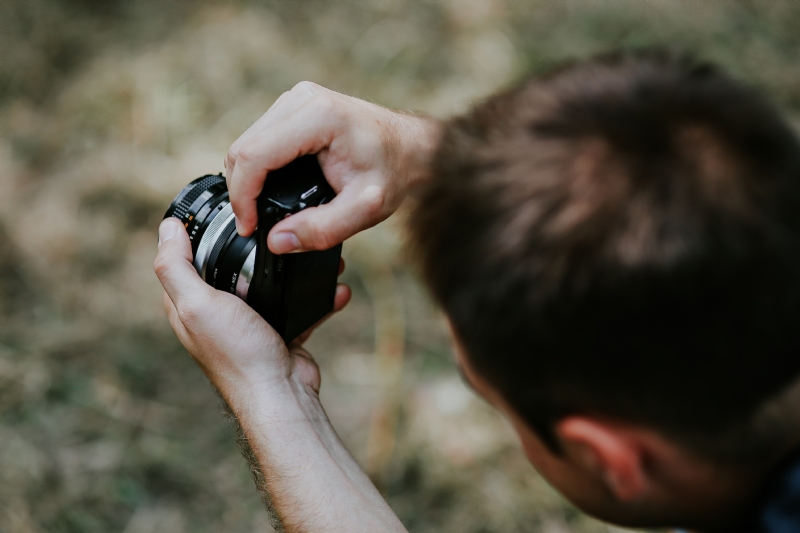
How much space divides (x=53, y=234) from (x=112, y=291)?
1.13 ft

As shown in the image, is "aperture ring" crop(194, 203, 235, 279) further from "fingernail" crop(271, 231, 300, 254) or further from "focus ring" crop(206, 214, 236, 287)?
"fingernail" crop(271, 231, 300, 254)

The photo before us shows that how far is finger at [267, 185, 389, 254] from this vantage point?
1.07 meters

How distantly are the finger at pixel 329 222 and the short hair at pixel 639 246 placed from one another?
14.5 inches

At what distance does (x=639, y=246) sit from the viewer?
64 centimetres

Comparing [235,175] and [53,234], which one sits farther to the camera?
[53,234]

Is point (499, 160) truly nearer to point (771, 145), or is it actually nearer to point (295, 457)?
point (771, 145)

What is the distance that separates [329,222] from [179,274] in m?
0.30

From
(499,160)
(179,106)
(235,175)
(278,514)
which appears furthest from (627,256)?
(179,106)

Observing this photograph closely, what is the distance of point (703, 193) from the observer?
0.64 metres

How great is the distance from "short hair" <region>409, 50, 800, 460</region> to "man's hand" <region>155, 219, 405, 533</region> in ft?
1.64

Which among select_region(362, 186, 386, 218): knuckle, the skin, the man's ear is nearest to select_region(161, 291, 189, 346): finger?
the skin

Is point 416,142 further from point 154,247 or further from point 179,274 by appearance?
point 154,247

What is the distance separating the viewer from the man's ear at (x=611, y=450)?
2.43ft

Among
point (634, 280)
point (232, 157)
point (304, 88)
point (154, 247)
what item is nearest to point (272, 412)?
point (232, 157)
